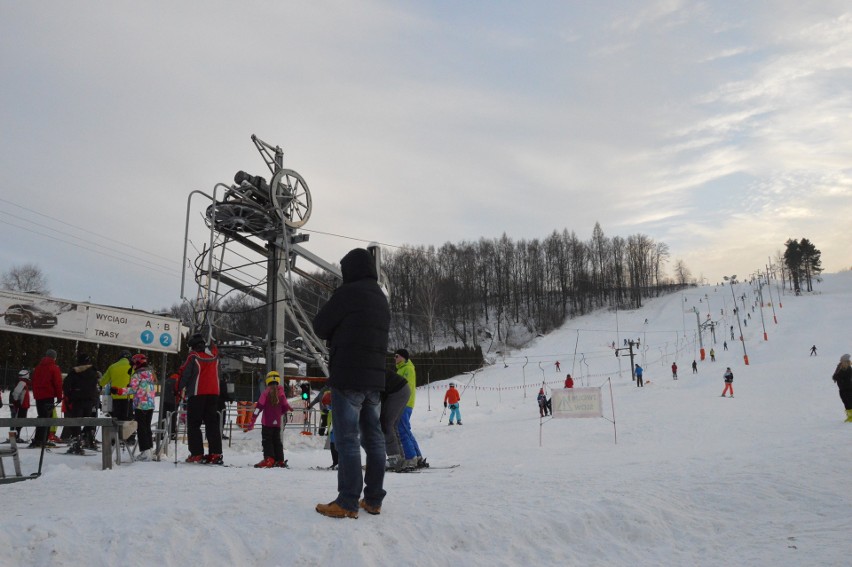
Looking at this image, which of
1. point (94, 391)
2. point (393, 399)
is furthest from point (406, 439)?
point (94, 391)

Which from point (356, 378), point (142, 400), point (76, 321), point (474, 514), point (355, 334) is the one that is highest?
point (76, 321)

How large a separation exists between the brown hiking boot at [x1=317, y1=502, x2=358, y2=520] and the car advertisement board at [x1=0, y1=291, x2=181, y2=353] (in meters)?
6.60

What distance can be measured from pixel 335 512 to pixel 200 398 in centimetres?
515

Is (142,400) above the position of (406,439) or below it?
above

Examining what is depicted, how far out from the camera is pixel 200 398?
8398 mm

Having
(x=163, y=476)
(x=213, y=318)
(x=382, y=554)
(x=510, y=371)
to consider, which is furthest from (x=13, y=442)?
(x=510, y=371)

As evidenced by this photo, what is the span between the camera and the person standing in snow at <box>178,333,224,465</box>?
8375 millimetres

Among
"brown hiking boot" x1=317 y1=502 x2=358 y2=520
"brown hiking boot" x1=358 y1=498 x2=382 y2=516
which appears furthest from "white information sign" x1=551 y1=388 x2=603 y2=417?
"brown hiking boot" x1=317 y1=502 x2=358 y2=520

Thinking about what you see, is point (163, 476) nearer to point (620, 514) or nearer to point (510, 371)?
point (620, 514)

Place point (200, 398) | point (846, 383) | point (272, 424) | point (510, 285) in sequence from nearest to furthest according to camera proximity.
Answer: point (200, 398) < point (272, 424) < point (846, 383) < point (510, 285)

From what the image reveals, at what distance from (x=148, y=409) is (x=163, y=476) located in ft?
10.9

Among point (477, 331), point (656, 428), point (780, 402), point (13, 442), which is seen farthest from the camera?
point (477, 331)

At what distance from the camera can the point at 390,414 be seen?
656 cm

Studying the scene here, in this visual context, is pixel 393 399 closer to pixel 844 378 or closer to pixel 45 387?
pixel 45 387
